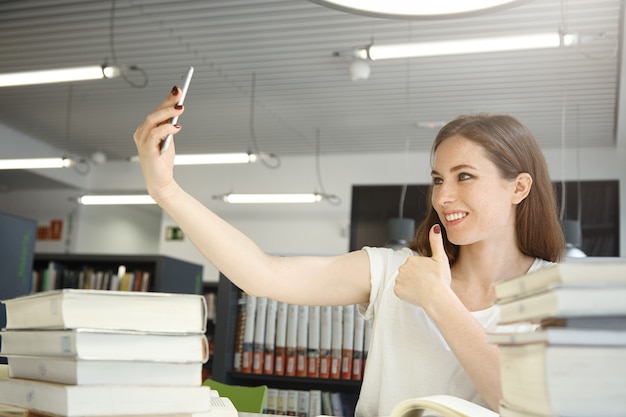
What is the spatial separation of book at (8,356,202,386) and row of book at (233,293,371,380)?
2.65 metres

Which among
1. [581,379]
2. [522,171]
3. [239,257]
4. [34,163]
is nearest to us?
[581,379]

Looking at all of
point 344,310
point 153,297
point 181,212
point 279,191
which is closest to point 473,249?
point 181,212

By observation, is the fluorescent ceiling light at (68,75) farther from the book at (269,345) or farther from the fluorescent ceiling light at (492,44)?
the book at (269,345)

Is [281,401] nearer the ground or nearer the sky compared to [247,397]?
nearer the ground

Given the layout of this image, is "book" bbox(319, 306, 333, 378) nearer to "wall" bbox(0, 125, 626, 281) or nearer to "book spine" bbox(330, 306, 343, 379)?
"book spine" bbox(330, 306, 343, 379)

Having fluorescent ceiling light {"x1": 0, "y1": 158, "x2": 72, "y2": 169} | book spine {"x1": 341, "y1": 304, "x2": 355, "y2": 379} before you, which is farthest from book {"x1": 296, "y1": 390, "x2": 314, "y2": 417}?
fluorescent ceiling light {"x1": 0, "y1": 158, "x2": 72, "y2": 169}

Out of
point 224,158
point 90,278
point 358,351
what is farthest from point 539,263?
point 224,158

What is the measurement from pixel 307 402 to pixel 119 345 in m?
2.92

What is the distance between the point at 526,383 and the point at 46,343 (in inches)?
20.0

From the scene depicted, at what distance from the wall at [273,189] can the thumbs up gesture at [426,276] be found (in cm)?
792

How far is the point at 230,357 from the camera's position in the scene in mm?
3588

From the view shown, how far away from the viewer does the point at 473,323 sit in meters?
1.13

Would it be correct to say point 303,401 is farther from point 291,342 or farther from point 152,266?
point 152,266

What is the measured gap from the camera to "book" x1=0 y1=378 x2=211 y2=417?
72cm
